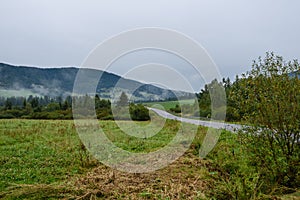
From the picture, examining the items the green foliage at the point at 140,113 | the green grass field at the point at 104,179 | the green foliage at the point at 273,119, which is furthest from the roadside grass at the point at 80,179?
the green foliage at the point at 140,113

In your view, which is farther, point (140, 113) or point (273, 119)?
point (140, 113)

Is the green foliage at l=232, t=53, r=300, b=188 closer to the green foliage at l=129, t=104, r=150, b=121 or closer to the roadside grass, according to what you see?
the roadside grass

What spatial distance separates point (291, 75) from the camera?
6.14 metres

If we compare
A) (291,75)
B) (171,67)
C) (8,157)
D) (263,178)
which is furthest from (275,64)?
(8,157)

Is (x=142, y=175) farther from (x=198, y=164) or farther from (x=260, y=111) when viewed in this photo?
(x=260, y=111)

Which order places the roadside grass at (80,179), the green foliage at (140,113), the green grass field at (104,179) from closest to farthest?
1. the green grass field at (104,179)
2. the roadside grass at (80,179)
3. the green foliage at (140,113)

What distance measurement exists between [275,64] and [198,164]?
3.64 m

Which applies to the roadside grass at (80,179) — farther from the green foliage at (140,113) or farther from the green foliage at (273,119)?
the green foliage at (140,113)

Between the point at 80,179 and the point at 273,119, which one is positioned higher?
the point at 273,119

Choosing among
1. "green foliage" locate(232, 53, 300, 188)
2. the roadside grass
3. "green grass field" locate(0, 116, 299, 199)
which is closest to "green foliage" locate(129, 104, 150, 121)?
the roadside grass

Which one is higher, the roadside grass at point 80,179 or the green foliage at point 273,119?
the green foliage at point 273,119

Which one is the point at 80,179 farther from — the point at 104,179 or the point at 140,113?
the point at 140,113

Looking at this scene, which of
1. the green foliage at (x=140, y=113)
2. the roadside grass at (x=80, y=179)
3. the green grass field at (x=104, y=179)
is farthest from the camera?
the green foliage at (x=140, y=113)

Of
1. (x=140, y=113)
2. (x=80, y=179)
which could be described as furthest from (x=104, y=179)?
(x=140, y=113)
